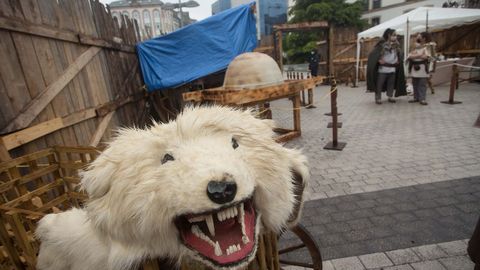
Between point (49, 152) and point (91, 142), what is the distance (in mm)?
2033

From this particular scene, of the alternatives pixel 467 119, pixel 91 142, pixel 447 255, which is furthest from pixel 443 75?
pixel 91 142

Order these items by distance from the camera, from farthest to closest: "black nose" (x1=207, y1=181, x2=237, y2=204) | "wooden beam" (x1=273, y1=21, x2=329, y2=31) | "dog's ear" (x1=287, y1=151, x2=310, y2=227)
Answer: "wooden beam" (x1=273, y1=21, x2=329, y2=31), "dog's ear" (x1=287, y1=151, x2=310, y2=227), "black nose" (x1=207, y1=181, x2=237, y2=204)

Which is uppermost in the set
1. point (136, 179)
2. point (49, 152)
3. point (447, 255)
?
point (136, 179)

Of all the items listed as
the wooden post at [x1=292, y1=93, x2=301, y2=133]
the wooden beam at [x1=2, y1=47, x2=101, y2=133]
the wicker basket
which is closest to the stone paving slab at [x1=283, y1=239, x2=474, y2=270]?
the wicker basket

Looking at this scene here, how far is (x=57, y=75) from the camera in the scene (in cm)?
371

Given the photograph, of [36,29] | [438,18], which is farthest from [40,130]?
[438,18]

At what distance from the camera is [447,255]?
2.38m

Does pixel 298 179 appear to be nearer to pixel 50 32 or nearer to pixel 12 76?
pixel 12 76

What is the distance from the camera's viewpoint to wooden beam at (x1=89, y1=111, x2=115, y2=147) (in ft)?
14.8

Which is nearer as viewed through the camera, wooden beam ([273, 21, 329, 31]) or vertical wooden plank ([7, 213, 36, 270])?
vertical wooden plank ([7, 213, 36, 270])

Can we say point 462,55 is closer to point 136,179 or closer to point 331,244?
point 331,244

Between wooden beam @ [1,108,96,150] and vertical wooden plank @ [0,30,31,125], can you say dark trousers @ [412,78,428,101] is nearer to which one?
wooden beam @ [1,108,96,150]

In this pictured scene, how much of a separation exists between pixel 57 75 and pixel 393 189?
483 cm

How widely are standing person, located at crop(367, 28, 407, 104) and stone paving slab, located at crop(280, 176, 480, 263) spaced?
5327mm
